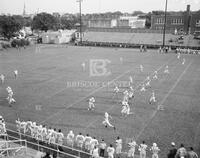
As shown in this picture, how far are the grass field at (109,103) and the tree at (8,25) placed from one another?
31597 mm

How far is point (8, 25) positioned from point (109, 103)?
52587mm

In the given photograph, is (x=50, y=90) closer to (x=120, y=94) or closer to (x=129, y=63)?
(x=120, y=94)

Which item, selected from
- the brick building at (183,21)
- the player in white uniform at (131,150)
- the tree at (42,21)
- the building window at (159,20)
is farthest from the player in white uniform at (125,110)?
the building window at (159,20)

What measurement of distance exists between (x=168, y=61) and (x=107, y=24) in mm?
76355

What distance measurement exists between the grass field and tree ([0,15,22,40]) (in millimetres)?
31597

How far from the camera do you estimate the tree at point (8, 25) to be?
6556 centimetres

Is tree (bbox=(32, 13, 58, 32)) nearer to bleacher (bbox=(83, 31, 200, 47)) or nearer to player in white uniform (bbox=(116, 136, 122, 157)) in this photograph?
bleacher (bbox=(83, 31, 200, 47))

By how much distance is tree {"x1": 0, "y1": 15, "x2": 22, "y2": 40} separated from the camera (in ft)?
215

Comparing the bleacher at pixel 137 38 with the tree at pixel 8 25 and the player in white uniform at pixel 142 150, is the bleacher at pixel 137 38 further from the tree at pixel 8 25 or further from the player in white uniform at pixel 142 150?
the player in white uniform at pixel 142 150

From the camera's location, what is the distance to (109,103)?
2175 centimetres

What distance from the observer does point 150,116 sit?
18.9 metres

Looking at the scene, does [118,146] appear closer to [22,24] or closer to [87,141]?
[87,141]

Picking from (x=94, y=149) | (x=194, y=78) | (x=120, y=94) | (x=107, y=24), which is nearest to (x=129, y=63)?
(x=194, y=78)

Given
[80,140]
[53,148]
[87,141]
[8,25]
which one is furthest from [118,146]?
[8,25]
